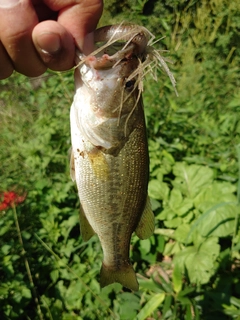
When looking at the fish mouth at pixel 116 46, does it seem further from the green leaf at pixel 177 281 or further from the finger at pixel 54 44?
the green leaf at pixel 177 281

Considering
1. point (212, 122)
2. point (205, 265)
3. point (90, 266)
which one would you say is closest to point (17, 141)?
point (90, 266)

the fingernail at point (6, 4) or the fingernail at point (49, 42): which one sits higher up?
the fingernail at point (6, 4)

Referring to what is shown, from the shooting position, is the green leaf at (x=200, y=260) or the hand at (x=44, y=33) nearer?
the hand at (x=44, y=33)

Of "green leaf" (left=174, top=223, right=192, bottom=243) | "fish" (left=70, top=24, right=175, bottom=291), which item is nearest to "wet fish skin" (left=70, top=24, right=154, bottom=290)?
"fish" (left=70, top=24, right=175, bottom=291)

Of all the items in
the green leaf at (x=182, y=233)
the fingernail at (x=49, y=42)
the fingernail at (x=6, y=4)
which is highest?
the fingernail at (x=6, y=4)

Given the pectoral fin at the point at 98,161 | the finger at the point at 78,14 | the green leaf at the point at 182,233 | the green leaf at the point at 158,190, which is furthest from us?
the green leaf at the point at 158,190

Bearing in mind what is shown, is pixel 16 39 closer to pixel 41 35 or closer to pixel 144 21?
pixel 41 35

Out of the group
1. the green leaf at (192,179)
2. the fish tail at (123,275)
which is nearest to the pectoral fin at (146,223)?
the fish tail at (123,275)

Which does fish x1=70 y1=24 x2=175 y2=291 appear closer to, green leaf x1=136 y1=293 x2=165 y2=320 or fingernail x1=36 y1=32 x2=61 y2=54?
fingernail x1=36 y1=32 x2=61 y2=54
